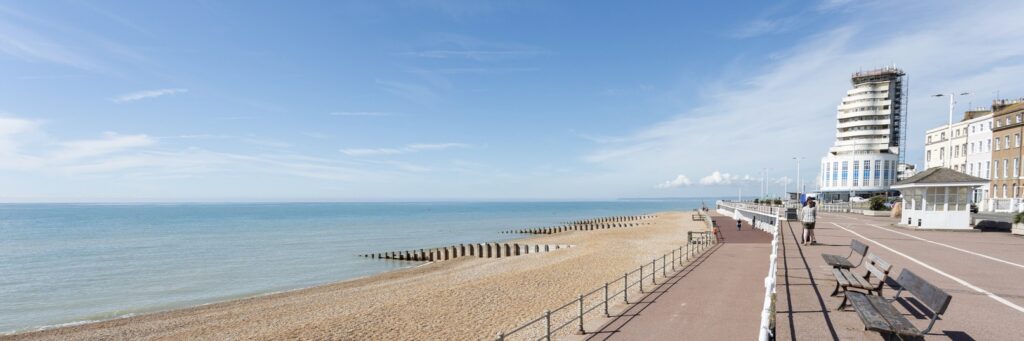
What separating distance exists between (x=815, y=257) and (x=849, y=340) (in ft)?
31.4

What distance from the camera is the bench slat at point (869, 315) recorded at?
20.1 feet

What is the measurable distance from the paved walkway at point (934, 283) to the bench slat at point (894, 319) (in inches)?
20.9

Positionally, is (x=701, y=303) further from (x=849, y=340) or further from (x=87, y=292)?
(x=87, y=292)

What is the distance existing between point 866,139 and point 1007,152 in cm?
6347

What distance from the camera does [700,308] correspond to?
9.86 m

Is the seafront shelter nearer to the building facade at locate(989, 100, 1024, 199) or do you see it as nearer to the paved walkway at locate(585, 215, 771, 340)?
the paved walkway at locate(585, 215, 771, 340)

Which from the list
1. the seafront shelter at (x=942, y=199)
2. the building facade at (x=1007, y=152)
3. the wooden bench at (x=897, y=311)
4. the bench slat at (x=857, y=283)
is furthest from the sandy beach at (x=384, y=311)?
the building facade at (x=1007, y=152)

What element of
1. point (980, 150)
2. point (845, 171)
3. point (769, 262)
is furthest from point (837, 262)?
point (845, 171)

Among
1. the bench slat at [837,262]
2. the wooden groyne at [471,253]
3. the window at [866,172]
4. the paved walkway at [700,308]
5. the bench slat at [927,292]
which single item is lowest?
the wooden groyne at [471,253]

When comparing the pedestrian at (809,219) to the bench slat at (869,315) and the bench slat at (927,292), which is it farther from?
the bench slat at (869,315)

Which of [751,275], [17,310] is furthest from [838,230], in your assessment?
[17,310]

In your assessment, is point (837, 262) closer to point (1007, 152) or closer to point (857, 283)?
point (857, 283)

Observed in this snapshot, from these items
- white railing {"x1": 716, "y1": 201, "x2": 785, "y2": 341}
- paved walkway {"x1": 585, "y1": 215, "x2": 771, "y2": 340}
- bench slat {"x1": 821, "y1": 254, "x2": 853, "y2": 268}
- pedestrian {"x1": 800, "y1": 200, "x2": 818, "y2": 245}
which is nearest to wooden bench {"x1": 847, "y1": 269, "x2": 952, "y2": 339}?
white railing {"x1": 716, "y1": 201, "x2": 785, "y2": 341}

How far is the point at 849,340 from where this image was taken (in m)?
7.15
